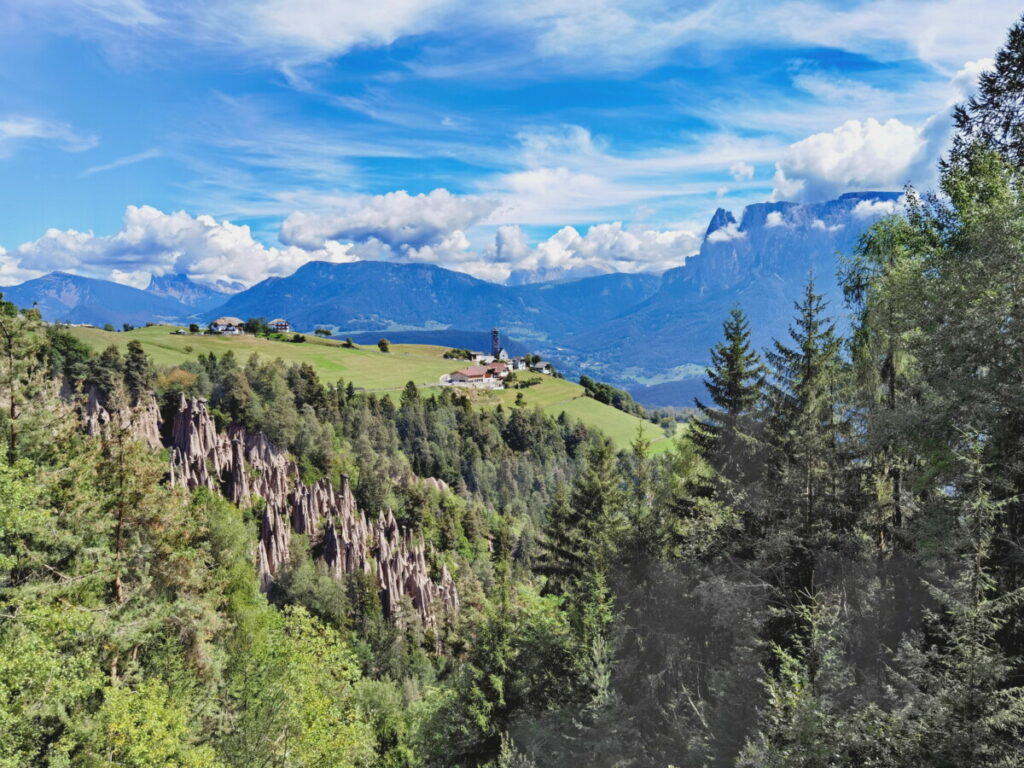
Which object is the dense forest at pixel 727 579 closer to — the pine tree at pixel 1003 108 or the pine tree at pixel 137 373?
the pine tree at pixel 1003 108

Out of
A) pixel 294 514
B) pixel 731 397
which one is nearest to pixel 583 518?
pixel 731 397

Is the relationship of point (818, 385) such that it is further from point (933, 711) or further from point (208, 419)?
point (208, 419)

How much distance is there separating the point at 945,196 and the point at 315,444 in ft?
281

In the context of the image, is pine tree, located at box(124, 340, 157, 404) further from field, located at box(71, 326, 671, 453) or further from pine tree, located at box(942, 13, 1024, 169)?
pine tree, located at box(942, 13, 1024, 169)

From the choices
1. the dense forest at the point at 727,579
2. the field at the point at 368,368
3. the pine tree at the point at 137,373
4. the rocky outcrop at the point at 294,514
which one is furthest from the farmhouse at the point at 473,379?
the dense forest at the point at 727,579

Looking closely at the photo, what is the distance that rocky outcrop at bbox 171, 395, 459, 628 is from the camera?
2763 inches

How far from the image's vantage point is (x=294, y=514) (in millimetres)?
76188

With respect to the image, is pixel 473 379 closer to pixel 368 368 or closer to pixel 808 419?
pixel 368 368

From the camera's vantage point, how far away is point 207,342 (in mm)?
142250

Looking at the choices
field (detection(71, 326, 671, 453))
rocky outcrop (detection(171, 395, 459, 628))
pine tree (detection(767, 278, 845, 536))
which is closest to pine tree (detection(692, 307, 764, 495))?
pine tree (detection(767, 278, 845, 536))

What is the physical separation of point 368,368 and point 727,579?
519 feet

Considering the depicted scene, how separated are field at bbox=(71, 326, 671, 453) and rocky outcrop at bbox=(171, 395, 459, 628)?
159 ft

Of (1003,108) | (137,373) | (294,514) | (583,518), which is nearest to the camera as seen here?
(1003,108)

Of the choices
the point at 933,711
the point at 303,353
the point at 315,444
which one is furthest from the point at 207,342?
the point at 933,711
